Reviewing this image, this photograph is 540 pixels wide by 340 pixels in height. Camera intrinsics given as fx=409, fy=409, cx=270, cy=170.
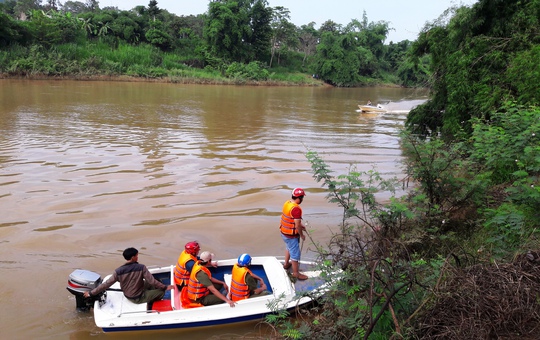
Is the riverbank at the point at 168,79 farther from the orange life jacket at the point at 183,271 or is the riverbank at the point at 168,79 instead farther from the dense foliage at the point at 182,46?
the orange life jacket at the point at 183,271

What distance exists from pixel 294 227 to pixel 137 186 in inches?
248

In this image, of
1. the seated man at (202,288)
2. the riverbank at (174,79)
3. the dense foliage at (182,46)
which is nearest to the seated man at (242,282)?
the seated man at (202,288)

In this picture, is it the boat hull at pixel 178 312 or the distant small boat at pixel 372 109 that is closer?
the boat hull at pixel 178 312

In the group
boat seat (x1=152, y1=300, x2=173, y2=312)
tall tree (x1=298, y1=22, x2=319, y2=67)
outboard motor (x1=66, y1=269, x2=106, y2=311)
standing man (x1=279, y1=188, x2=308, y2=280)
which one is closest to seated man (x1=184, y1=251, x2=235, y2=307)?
boat seat (x1=152, y1=300, x2=173, y2=312)

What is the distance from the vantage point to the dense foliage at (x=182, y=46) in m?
42.6

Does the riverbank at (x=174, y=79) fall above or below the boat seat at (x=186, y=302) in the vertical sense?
above

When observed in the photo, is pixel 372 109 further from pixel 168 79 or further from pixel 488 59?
pixel 168 79

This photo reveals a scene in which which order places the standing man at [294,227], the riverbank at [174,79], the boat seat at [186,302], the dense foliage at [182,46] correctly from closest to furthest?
the boat seat at [186,302] → the standing man at [294,227] → the riverbank at [174,79] → the dense foliage at [182,46]

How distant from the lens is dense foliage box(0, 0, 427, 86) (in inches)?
1678

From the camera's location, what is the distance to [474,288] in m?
3.49

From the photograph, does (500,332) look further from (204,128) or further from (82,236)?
(204,128)

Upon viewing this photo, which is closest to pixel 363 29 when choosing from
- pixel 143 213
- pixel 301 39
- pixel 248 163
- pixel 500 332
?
pixel 301 39

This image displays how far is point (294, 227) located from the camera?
666 cm

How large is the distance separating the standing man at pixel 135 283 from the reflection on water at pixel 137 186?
2.30ft
